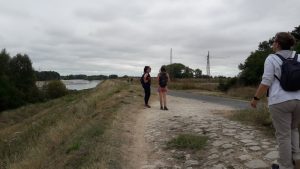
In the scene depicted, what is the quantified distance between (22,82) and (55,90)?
23.8 feet

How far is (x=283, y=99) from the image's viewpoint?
5410 mm

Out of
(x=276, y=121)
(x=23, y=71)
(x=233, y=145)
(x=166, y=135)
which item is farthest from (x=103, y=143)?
(x=23, y=71)

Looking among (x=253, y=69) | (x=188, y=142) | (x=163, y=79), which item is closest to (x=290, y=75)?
(x=188, y=142)

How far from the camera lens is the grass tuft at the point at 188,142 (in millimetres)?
8390

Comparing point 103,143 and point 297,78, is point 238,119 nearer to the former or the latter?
point 103,143

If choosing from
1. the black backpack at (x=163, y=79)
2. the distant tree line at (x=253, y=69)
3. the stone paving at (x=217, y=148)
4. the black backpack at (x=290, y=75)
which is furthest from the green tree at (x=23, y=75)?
the black backpack at (x=290, y=75)

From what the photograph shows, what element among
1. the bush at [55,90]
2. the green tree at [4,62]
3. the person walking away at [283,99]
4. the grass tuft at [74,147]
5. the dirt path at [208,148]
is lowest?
the bush at [55,90]

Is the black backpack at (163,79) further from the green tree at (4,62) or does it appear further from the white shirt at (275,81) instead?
the green tree at (4,62)

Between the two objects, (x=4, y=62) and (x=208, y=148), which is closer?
(x=208, y=148)

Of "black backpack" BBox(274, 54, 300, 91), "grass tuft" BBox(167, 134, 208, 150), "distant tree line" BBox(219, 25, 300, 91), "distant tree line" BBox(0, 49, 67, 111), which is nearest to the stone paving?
"grass tuft" BBox(167, 134, 208, 150)

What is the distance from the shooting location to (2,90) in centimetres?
7200

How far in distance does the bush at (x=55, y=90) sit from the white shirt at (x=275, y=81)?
8472cm

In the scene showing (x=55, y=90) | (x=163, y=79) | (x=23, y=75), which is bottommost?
(x=55, y=90)

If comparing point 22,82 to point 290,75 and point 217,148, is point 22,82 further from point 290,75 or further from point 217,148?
point 290,75
